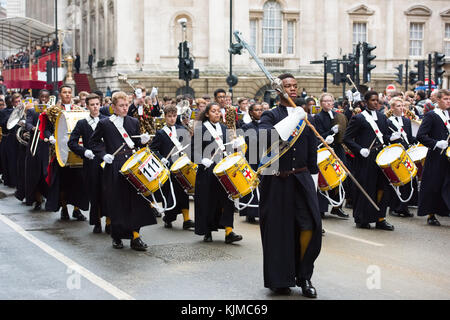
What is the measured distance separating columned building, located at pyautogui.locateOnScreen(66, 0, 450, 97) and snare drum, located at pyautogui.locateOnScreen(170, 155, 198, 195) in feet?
101

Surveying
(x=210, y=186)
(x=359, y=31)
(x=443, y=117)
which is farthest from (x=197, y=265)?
(x=359, y=31)

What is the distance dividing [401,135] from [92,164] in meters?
5.23

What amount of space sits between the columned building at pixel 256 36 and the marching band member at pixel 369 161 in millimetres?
30820

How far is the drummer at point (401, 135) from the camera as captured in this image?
1273cm

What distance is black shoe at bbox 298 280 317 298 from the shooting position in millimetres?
7281

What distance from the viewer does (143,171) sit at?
9.44 metres

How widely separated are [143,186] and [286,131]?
112 inches

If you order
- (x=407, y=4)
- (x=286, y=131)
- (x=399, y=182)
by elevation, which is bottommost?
(x=399, y=182)

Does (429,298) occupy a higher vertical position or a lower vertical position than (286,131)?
lower

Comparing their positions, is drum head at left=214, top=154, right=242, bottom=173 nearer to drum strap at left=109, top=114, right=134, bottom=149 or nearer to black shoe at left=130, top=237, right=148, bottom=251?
drum strap at left=109, top=114, right=134, bottom=149

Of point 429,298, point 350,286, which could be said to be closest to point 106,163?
point 350,286

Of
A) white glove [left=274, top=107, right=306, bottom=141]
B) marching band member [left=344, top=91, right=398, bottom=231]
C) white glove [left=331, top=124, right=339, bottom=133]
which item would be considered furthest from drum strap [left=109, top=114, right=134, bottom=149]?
white glove [left=331, top=124, right=339, bottom=133]

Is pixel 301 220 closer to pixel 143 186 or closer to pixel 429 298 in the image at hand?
pixel 429 298

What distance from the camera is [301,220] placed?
7387 millimetres
